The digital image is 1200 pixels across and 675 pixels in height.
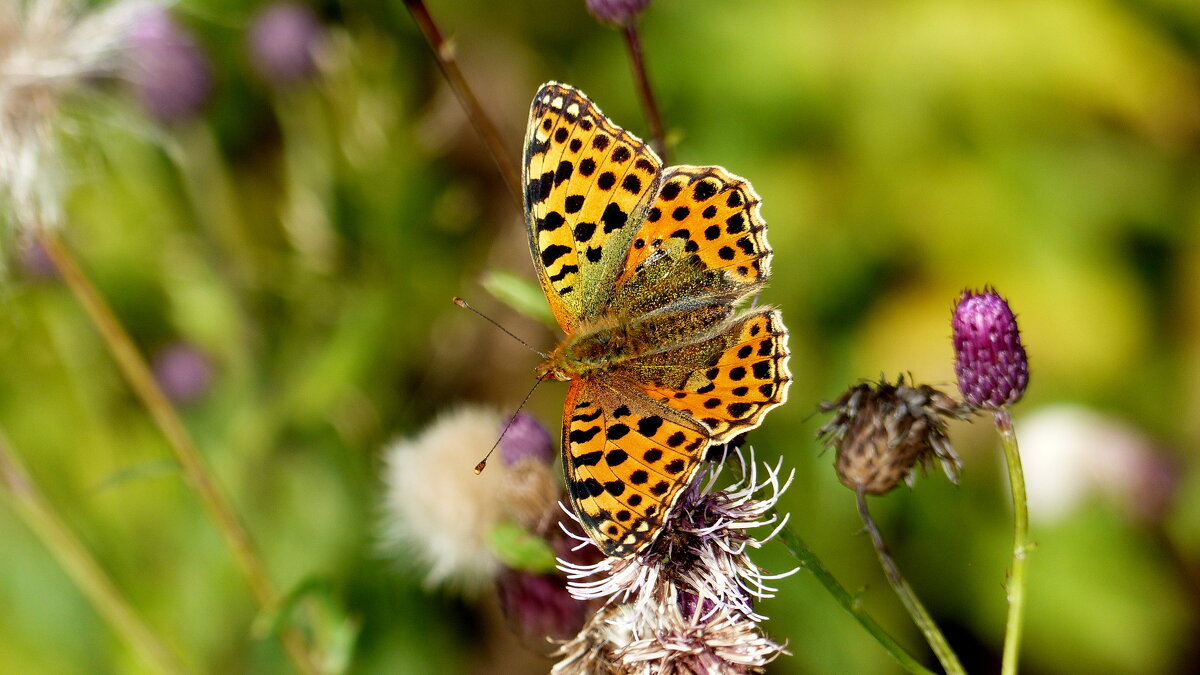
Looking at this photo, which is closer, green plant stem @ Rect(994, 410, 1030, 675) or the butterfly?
green plant stem @ Rect(994, 410, 1030, 675)

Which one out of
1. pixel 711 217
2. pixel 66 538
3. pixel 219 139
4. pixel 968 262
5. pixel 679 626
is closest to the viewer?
pixel 679 626

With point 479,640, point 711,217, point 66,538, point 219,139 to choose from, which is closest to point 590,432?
point 711,217

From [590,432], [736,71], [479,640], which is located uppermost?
[736,71]

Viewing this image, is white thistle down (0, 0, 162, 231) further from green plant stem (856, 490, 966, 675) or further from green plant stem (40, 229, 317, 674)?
green plant stem (856, 490, 966, 675)

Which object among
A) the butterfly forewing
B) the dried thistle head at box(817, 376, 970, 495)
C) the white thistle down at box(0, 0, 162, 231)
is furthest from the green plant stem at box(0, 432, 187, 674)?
the dried thistle head at box(817, 376, 970, 495)

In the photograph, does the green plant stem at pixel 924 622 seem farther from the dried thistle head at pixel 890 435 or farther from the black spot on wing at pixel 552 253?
Result: the black spot on wing at pixel 552 253

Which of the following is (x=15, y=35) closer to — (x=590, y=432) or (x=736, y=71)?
(x=590, y=432)

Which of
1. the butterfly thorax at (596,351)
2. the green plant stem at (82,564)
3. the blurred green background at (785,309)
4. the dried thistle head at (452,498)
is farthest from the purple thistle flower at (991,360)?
the green plant stem at (82,564)
